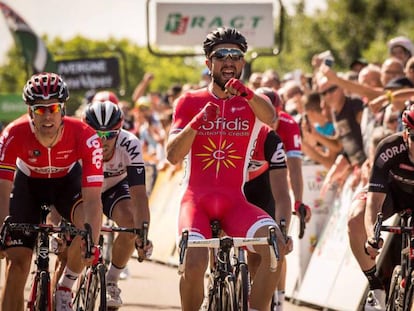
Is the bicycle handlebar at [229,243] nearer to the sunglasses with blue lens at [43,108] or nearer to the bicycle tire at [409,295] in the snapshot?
the bicycle tire at [409,295]

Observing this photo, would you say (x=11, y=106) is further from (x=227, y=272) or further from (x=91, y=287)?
(x=227, y=272)

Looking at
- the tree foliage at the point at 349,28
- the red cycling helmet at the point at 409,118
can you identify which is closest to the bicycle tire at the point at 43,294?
the red cycling helmet at the point at 409,118

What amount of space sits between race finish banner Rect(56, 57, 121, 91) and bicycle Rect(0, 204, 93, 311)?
2063 cm

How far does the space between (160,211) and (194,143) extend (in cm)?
1115

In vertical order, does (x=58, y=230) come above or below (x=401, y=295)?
above

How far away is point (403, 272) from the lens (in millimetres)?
11203

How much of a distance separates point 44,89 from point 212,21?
12460 mm

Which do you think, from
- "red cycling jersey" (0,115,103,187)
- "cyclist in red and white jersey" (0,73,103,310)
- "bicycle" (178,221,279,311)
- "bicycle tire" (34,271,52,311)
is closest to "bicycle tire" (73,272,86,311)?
"cyclist in red and white jersey" (0,73,103,310)

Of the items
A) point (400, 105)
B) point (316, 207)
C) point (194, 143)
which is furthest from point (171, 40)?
point (194, 143)

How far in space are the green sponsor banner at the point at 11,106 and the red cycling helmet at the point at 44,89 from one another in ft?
76.0

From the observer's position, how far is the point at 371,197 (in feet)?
37.4

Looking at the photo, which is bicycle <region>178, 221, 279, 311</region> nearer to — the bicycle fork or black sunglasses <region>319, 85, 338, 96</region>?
the bicycle fork

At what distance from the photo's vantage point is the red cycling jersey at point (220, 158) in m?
10.6

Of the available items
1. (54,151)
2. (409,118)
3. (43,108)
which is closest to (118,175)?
(54,151)
